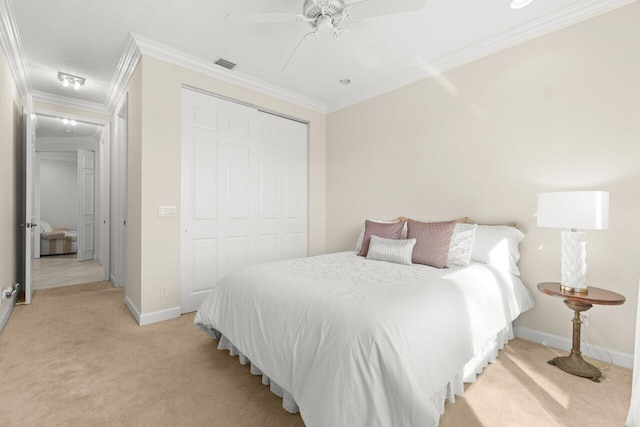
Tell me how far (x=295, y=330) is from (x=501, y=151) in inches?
97.7

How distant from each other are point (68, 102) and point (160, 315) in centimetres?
347

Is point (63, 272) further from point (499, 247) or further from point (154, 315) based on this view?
point (499, 247)

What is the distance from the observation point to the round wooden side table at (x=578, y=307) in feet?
6.17

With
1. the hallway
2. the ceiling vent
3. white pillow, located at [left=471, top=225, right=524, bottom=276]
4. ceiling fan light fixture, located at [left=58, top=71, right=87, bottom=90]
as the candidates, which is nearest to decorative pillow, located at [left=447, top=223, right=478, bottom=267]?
white pillow, located at [left=471, top=225, right=524, bottom=276]

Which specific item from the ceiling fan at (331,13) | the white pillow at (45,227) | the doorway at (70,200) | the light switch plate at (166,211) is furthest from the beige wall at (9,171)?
the white pillow at (45,227)

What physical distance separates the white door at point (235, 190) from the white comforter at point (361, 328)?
1.17 metres

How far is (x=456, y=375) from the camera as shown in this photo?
1705 millimetres

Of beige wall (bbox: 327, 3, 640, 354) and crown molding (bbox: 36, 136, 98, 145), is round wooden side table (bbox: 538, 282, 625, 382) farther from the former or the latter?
crown molding (bbox: 36, 136, 98, 145)

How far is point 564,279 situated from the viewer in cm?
208

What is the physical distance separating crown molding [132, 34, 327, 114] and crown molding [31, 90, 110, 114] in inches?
87.7

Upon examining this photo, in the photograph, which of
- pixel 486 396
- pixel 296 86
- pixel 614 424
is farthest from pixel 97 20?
pixel 614 424

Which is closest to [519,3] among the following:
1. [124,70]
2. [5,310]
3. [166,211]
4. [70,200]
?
[166,211]

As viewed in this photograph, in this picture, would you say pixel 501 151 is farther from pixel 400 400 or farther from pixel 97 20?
pixel 97 20

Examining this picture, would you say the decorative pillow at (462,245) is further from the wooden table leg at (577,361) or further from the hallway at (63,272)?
the hallway at (63,272)
